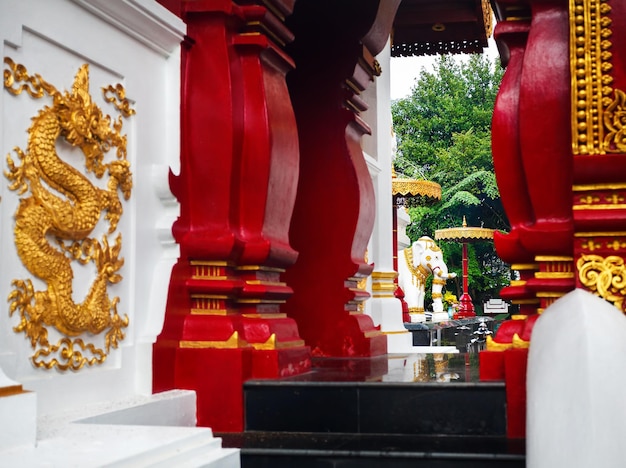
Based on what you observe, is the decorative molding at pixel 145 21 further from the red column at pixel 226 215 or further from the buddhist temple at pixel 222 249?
the red column at pixel 226 215

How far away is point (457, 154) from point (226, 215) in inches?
1150

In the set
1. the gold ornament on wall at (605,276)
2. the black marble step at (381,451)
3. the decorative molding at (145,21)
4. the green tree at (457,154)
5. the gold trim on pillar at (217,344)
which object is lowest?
the black marble step at (381,451)

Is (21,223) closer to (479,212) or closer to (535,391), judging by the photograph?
(535,391)

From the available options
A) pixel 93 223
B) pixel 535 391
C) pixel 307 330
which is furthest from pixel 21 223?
pixel 307 330

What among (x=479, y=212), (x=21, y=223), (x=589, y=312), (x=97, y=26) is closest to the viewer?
(x=589, y=312)

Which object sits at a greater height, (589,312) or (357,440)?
(589,312)

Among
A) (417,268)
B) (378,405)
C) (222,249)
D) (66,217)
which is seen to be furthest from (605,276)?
(417,268)

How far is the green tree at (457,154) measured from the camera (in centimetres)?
3119

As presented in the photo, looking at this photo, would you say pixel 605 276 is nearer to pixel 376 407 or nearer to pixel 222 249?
pixel 376 407

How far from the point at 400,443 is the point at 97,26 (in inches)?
73.9

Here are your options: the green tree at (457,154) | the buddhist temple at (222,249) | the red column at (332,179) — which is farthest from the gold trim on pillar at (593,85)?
the green tree at (457,154)

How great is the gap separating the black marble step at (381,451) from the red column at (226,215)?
0.45 meters

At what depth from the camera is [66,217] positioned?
2988 mm

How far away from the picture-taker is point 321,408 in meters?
3.40
